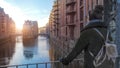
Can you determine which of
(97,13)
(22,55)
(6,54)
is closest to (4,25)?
(6,54)

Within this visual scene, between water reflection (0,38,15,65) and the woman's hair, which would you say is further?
Result: water reflection (0,38,15,65)

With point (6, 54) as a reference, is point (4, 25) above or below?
above

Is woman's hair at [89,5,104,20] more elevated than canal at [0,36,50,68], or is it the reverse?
woman's hair at [89,5,104,20]

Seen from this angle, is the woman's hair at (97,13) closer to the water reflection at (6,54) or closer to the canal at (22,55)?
the canal at (22,55)

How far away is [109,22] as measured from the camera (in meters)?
2.37

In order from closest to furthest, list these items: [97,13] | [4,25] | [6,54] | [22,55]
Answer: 1. [97,13]
2. [22,55]
3. [6,54]
4. [4,25]

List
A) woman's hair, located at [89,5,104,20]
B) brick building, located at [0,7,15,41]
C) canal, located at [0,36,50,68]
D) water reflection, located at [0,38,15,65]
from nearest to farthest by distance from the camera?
woman's hair, located at [89,5,104,20], water reflection, located at [0,38,15,65], canal, located at [0,36,50,68], brick building, located at [0,7,15,41]

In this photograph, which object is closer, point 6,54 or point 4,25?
point 6,54

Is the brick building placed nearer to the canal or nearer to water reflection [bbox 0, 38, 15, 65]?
the canal

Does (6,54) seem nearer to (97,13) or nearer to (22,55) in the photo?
(22,55)

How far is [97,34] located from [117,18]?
37 cm

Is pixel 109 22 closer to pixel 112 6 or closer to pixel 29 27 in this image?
pixel 112 6

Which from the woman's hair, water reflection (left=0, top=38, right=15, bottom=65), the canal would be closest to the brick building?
the canal

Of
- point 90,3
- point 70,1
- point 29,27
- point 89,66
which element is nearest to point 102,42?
point 89,66
